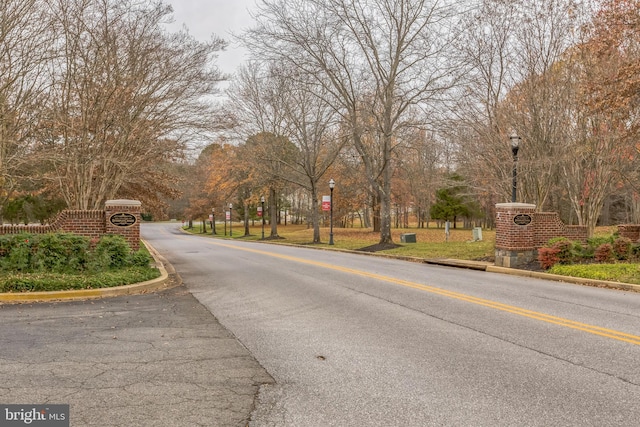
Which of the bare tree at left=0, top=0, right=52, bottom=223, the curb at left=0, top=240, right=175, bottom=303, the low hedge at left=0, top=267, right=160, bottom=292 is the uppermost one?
the bare tree at left=0, top=0, right=52, bottom=223

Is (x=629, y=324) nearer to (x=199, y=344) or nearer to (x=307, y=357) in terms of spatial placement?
(x=307, y=357)

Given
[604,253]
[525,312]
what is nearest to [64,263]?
[525,312]

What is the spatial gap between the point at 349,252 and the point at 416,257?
629 cm

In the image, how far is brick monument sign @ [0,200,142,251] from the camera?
1327 centimetres

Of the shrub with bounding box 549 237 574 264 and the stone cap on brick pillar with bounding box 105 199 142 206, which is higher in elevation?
the stone cap on brick pillar with bounding box 105 199 142 206

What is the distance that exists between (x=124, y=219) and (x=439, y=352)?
10522mm

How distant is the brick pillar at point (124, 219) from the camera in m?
13.6

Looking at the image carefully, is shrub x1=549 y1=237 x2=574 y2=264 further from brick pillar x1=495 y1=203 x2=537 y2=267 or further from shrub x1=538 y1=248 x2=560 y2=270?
brick pillar x1=495 y1=203 x2=537 y2=267

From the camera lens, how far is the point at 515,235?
601 inches

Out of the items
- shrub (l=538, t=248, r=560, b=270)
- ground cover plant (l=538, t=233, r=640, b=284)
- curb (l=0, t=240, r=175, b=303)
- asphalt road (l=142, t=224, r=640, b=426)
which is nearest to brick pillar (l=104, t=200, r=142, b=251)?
curb (l=0, t=240, r=175, b=303)

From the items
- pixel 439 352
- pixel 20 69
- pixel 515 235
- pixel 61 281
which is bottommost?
pixel 439 352

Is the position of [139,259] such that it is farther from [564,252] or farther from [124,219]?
[564,252]

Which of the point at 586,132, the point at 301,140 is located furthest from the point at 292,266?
the point at 301,140

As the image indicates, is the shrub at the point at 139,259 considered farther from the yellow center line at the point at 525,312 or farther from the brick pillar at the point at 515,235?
the brick pillar at the point at 515,235
